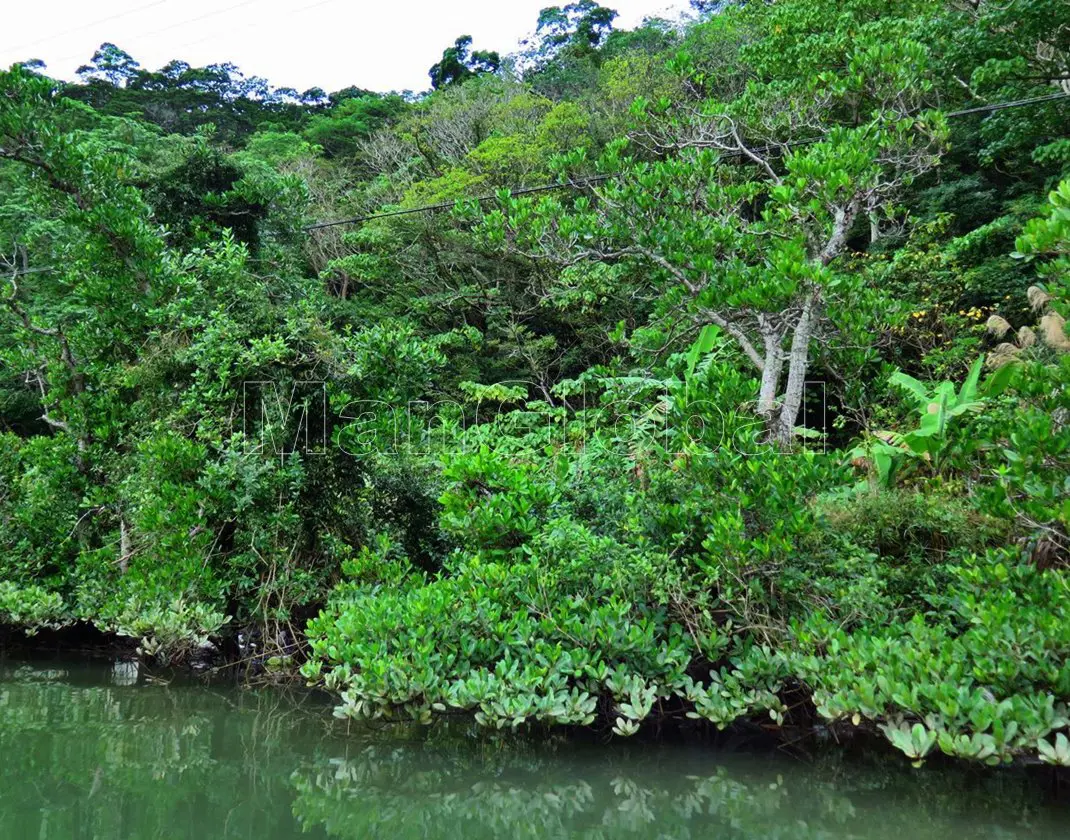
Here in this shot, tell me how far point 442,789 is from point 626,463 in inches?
104

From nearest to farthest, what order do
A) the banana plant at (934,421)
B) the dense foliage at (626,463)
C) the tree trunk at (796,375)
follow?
the dense foliage at (626,463)
the tree trunk at (796,375)
the banana plant at (934,421)

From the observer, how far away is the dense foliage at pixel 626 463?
4004mm

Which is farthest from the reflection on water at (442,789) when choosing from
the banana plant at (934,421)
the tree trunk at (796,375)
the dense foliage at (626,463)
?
the banana plant at (934,421)

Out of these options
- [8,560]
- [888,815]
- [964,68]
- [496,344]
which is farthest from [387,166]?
[888,815]

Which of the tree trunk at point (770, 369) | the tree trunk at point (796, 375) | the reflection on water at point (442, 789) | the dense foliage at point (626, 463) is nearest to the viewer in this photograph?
the reflection on water at point (442, 789)

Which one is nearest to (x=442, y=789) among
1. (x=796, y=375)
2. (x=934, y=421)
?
(x=796, y=375)

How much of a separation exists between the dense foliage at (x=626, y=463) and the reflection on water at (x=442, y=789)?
312 mm

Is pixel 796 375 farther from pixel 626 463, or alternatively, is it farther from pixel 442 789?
pixel 442 789

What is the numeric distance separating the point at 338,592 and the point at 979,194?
38.1 ft

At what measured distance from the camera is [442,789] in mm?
3846

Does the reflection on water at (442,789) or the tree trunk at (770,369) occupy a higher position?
the tree trunk at (770,369)

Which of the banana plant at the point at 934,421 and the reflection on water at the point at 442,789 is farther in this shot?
the banana plant at the point at 934,421

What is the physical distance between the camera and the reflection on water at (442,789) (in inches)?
135

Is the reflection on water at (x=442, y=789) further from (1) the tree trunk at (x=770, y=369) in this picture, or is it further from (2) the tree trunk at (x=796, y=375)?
(1) the tree trunk at (x=770, y=369)
